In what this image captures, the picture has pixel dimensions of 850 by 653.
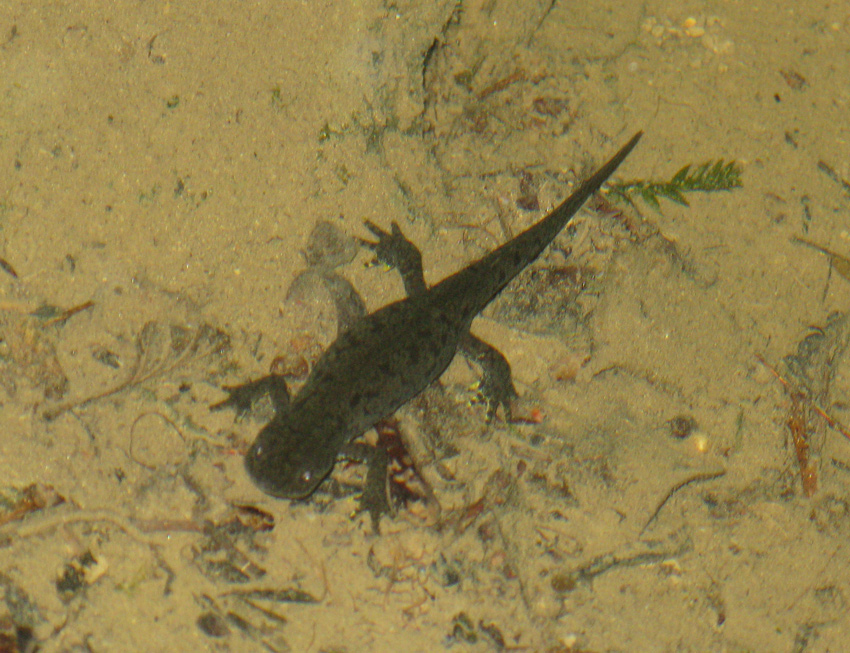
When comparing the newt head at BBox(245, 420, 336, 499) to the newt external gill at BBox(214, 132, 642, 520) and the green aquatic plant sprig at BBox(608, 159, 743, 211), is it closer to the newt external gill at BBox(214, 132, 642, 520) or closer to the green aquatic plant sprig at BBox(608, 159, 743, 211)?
the newt external gill at BBox(214, 132, 642, 520)

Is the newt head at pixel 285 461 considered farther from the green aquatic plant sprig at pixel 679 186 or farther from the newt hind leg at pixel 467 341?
the green aquatic plant sprig at pixel 679 186

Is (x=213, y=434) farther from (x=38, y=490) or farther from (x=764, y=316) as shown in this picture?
(x=764, y=316)

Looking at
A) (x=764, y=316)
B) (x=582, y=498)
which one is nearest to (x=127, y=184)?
(x=582, y=498)

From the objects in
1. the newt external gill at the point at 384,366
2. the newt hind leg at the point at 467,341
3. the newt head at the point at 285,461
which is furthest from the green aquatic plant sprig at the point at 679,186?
the newt head at the point at 285,461

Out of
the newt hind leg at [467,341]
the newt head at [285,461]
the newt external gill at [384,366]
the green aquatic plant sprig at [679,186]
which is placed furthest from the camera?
the green aquatic plant sprig at [679,186]

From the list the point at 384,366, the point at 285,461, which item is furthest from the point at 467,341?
the point at 285,461

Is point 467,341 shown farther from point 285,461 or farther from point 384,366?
point 285,461
